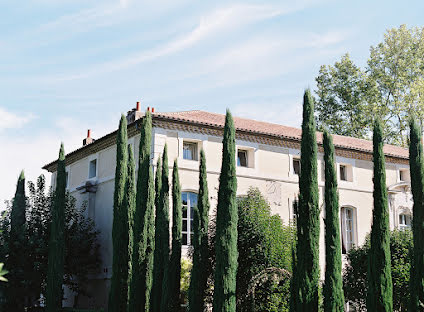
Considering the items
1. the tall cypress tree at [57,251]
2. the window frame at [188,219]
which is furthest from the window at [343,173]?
the tall cypress tree at [57,251]

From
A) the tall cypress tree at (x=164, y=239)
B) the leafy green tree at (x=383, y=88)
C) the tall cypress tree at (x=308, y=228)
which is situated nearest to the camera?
the tall cypress tree at (x=308, y=228)

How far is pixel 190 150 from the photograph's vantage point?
2102 cm

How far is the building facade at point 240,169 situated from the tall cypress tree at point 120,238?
1.52m

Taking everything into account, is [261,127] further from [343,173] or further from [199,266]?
[199,266]

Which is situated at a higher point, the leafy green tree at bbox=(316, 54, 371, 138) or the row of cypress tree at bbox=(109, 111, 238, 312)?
the leafy green tree at bbox=(316, 54, 371, 138)

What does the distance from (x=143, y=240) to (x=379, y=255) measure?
26.5 feet

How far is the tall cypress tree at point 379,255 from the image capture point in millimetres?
11258

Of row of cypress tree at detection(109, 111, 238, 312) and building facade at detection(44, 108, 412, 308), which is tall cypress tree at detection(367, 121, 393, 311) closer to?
row of cypress tree at detection(109, 111, 238, 312)

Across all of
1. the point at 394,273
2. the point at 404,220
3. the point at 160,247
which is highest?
the point at 404,220

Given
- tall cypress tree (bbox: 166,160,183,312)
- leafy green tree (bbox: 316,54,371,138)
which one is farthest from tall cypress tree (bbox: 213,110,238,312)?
leafy green tree (bbox: 316,54,371,138)

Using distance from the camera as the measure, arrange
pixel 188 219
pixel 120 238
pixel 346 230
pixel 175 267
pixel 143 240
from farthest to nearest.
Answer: pixel 346 230
pixel 188 219
pixel 120 238
pixel 143 240
pixel 175 267

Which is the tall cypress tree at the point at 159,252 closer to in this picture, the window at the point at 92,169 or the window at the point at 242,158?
the window at the point at 242,158

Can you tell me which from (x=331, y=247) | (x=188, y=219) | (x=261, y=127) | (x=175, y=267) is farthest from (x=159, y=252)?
(x=261, y=127)

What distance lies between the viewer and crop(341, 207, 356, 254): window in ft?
78.5
